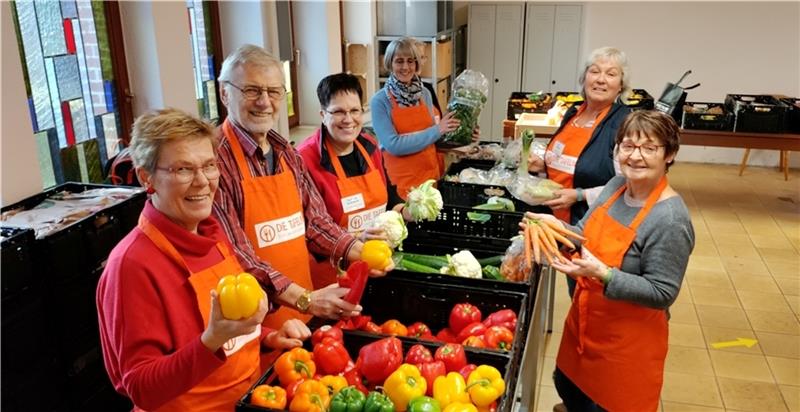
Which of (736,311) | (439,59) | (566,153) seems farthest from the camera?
(439,59)

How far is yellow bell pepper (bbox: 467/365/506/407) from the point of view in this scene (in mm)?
1556

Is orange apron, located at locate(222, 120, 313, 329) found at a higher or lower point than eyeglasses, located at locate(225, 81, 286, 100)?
lower

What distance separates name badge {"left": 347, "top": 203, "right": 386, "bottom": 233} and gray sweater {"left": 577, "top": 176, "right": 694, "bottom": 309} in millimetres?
1028

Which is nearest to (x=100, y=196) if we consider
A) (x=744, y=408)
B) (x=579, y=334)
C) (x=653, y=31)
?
(x=579, y=334)

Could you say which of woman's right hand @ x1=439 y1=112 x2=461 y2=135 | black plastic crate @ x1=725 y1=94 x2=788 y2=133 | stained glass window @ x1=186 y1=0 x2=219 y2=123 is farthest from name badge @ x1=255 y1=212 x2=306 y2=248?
black plastic crate @ x1=725 y1=94 x2=788 y2=133

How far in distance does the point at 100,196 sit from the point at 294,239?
123cm

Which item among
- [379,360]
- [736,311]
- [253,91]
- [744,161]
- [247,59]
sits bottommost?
[736,311]

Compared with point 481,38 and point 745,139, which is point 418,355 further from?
point 481,38

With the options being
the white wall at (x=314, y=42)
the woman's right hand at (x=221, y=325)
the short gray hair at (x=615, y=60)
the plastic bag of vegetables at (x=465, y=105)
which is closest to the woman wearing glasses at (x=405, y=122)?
the plastic bag of vegetables at (x=465, y=105)

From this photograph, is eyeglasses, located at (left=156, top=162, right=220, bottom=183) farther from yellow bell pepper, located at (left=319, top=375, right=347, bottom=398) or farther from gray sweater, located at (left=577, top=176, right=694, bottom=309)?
gray sweater, located at (left=577, top=176, right=694, bottom=309)

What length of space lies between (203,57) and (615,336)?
369 centimetres

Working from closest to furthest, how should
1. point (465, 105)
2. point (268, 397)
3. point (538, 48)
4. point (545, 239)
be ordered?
point (268, 397) → point (545, 239) → point (465, 105) → point (538, 48)

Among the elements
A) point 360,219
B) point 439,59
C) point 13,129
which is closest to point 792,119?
point 439,59

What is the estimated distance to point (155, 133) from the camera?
147cm
